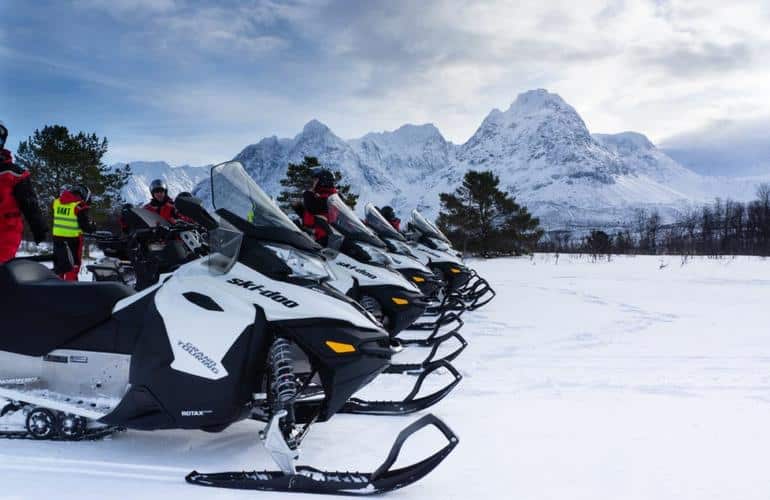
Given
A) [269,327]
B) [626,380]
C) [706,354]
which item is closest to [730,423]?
[626,380]

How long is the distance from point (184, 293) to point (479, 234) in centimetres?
2760

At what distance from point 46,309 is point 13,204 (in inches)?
93.9

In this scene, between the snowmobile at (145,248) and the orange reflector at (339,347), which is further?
the snowmobile at (145,248)

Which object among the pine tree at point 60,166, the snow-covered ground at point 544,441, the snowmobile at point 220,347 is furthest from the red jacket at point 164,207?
the pine tree at point 60,166

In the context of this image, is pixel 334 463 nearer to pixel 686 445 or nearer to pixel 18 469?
pixel 18 469

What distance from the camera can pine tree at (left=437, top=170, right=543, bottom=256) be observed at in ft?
96.1

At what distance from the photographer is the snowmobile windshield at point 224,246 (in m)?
2.64

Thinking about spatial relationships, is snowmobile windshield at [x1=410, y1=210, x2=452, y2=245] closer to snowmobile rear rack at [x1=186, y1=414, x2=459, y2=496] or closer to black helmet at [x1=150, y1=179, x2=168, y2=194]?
black helmet at [x1=150, y1=179, x2=168, y2=194]

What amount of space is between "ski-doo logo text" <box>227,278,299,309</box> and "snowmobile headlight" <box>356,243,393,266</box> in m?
2.77

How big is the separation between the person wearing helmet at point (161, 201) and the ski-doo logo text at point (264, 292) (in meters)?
4.76

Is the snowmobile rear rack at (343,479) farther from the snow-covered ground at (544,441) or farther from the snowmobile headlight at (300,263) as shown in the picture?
the snowmobile headlight at (300,263)

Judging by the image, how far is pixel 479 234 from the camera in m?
29.6

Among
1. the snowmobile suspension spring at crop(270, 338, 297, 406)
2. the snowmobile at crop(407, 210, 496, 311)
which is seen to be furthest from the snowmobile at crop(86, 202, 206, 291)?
the snowmobile at crop(407, 210, 496, 311)

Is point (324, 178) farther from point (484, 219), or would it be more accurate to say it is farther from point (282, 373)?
point (484, 219)
